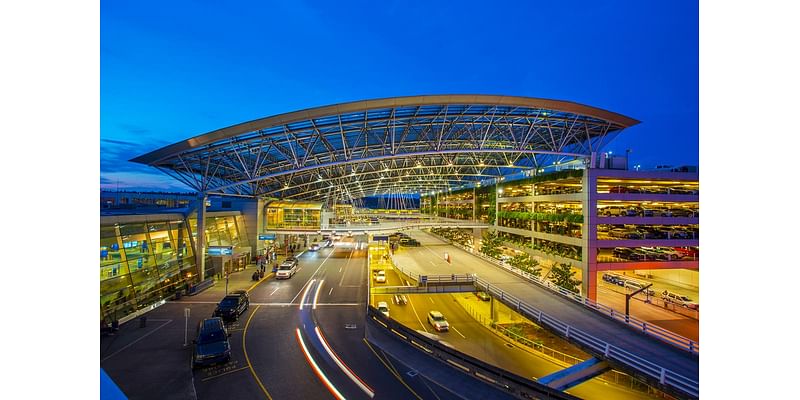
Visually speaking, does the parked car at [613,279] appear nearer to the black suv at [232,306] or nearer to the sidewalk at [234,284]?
the sidewalk at [234,284]

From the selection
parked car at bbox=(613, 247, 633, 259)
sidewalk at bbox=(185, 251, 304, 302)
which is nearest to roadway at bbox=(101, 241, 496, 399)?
sidewalk at bbox=(185, 251, 304, 302)

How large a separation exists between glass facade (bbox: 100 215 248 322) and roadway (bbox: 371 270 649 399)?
15565 millimetres

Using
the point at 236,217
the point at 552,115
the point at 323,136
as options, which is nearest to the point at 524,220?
the point at 552,115

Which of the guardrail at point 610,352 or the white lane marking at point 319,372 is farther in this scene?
the white lane marking at point 319,372

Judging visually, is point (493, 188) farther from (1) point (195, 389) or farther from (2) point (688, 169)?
(1) point (195, 389)

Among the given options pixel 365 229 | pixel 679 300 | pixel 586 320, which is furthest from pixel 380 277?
pixel 679 300

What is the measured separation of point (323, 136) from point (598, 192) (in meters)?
25.1

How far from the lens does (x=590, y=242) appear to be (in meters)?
28.2

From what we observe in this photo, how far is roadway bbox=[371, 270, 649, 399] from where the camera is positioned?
1552 cm

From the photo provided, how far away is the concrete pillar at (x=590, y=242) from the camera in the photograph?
28.1 meters

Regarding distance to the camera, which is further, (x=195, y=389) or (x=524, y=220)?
(x=524, y=220)

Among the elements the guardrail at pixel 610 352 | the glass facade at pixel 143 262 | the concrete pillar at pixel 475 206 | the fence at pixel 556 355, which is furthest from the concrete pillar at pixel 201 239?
the concrete pillar at pixel 475 206

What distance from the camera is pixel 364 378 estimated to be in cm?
1106

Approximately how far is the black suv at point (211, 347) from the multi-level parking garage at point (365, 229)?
523 mm
